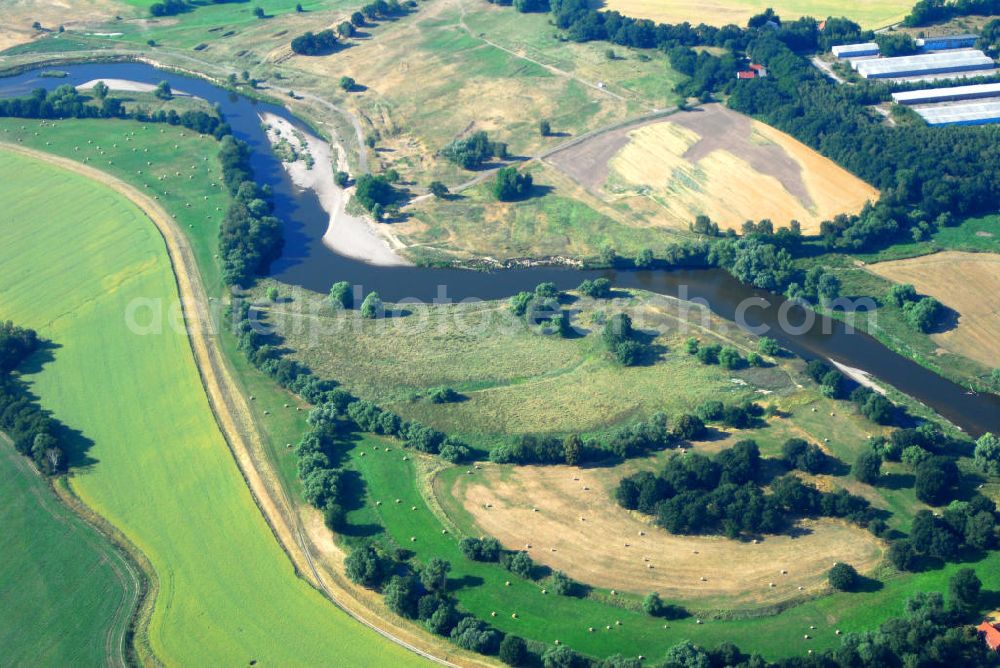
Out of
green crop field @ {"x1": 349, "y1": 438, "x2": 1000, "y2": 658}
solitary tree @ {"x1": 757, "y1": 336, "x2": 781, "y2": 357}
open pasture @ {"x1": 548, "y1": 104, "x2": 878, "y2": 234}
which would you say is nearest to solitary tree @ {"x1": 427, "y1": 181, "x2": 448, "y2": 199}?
open pasture @ {"x1": 548, "y1": 104, "x2": 878, "y2": 234}

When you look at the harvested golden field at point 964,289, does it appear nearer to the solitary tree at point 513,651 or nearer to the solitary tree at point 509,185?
the solitary tree at point 509,185

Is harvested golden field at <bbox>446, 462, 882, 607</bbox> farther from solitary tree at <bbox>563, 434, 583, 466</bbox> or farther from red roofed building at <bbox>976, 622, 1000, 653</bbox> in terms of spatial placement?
red roofed building at <bbox>976, 622, 1000, 653</bbox>

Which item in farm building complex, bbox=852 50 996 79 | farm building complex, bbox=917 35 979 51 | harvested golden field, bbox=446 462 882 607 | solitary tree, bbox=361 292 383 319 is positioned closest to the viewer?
harvested golden field, bbox=446 462 882 607

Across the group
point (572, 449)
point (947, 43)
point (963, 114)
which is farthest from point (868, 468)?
point (947, 43)

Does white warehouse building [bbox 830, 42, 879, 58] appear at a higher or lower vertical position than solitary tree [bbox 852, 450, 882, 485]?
higher

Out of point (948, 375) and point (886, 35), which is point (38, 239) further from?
point (886, 35)

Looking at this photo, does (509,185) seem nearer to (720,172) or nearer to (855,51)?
(720,172)
